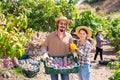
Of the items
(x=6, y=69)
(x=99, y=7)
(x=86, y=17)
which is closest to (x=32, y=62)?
(x=6, y=69)

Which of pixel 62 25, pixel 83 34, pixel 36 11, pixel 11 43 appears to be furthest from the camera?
pixel 36 11

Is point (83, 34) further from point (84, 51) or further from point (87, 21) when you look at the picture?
point (87, 21)

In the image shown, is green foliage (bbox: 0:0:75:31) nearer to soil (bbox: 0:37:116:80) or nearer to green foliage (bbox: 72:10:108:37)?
soil (bbox: 0:37:116:80)

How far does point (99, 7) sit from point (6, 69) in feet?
72.8

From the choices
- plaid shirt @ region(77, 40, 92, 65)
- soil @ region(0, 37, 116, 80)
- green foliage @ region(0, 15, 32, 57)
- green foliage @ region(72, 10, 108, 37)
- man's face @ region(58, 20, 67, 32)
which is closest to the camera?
man's face @ region(58, 20, 67, 32)

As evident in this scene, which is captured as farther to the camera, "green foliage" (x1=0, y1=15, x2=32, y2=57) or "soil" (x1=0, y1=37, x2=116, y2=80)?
"soil" (x1=0, y1=37, x2=116, y2=80)

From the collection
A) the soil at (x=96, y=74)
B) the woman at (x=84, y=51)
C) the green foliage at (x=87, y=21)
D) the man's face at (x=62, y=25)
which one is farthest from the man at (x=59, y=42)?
Answer: the green foliage at (x=87, y=21)

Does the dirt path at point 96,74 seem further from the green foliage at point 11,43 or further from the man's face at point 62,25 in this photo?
the man's face at point 62,25

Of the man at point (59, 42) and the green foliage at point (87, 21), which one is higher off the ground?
the green foliage at point (87, 21)

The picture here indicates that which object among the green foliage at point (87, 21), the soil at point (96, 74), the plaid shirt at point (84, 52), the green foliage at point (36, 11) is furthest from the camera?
the green foliage at point (87, 21)

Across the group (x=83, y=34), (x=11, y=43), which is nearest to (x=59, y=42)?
(x=83, y=34)

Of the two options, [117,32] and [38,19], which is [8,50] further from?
[117,32]

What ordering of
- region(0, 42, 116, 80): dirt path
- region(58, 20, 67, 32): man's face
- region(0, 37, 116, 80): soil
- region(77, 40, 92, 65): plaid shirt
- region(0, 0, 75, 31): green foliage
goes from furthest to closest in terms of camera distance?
region(0, 0, 75, 31): green foliage → region(0, 42, 116, 80): dirt path → region(0, 37, 116, 80): soil → region(77, 40, 92, 65): plaid shirt → region(58, 20, 67, 32): man's face

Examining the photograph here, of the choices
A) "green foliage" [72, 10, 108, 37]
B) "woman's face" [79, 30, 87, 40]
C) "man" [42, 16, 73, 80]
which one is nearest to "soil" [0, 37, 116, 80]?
"green foliage" [72, 10, 108, 37]
